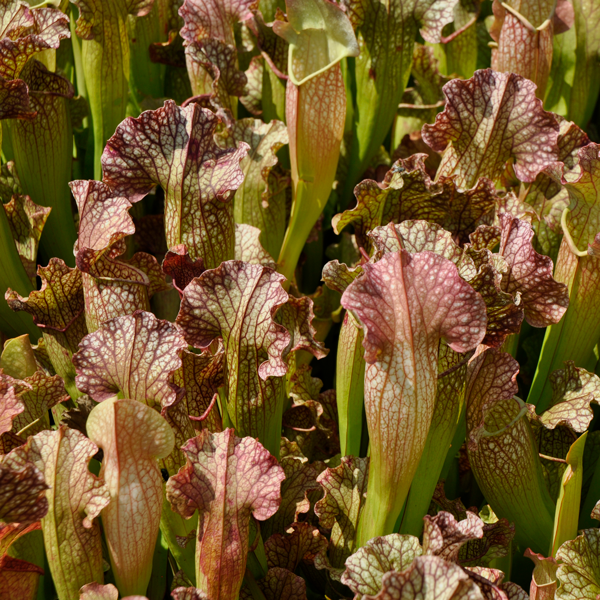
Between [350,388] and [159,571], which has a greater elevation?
[350,388]

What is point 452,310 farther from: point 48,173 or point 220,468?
point 48,173

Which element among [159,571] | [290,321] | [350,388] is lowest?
[159,571]

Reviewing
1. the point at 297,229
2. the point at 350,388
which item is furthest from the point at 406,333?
the point at 297,229

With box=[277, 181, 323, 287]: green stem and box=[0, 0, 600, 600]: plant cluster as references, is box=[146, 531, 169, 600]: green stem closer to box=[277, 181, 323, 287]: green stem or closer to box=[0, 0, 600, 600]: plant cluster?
box=[0, 0, 600, 600]: plant cluster

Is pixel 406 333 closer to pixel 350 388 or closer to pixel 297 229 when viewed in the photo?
pixel 350 388

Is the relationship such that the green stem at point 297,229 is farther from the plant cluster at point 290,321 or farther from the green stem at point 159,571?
the green stem at point 159,571

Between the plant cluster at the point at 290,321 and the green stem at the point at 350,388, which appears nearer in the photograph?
the plant cluster at the point at 290,321

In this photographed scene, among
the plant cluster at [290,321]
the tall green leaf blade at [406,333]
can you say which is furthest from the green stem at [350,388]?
the tall green leaf blade at [406,333]

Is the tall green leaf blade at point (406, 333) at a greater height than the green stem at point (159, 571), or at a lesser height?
greater
